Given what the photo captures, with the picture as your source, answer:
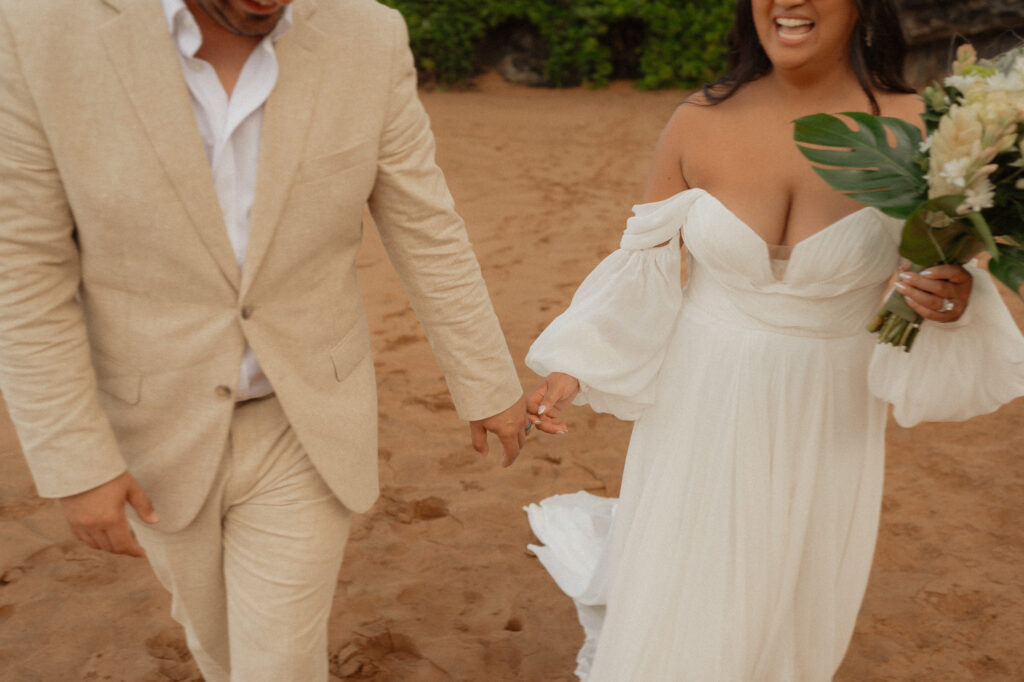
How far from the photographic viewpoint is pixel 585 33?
53.2 ft

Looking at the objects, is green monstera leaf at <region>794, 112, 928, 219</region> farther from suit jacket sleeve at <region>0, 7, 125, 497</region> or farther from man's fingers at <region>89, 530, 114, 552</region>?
man's fingers at <region>89, 530, 114, 552</region>

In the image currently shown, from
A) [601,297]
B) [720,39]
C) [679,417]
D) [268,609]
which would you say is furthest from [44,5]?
[720,39]

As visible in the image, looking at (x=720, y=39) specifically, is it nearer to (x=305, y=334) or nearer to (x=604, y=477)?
(x=604, y=477)

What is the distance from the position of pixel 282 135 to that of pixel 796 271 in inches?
56.0

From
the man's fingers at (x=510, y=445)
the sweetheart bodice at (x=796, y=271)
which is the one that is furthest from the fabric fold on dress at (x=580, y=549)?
the sweetheart bodice at (x=796, y=271)

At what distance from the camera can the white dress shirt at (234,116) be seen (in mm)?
2188

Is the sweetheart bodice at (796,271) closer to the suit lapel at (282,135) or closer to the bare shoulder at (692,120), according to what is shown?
the bare shoulder at (692,120)

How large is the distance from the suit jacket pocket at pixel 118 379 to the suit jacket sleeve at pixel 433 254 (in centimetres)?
69

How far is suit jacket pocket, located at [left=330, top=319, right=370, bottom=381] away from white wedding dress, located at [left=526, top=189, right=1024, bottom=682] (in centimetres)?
67

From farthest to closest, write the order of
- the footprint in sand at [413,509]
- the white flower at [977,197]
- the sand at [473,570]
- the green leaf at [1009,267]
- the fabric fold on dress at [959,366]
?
the footprint in sand at [413,509] < the sand at [473,570] < the fabric fold on dress at [959,366] < the green leaf at [1009,267] < the white flower at [977,197]

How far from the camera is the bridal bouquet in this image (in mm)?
2342

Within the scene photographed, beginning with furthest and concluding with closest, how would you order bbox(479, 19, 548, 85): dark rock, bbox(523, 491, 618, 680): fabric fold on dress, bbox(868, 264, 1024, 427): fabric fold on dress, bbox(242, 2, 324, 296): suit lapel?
bbox(479, 19, 548, 85): dark rock < bbox(523, 491, 618, 680): fabric fold on dress < bbox(868, 264, 1024, 427): fabric fold on dress < bbox(242, 2, 324, 296): suit lapel

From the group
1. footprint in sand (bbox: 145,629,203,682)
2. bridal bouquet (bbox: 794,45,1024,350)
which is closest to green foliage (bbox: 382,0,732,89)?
footprint in sand (bbox: 145,629,203,682)

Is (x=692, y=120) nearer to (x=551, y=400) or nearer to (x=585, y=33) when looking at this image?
(x=551, y=400)
